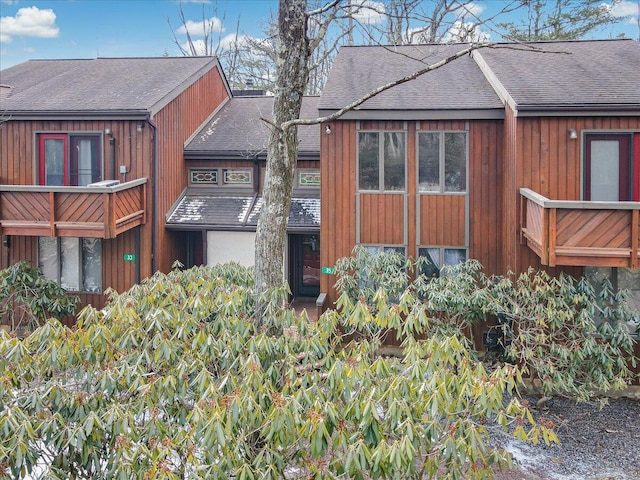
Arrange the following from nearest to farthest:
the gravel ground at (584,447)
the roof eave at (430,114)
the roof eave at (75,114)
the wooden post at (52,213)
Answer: the gravel ground at (584,447)
the roof eave at (430,114)
the wooden post at (52,213)
the roof eave at (75,114)

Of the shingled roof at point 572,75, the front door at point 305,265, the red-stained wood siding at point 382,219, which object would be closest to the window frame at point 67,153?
the front door at point 305,265

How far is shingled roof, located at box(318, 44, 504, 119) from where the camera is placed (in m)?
9.77

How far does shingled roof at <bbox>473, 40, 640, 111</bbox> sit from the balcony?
7372 millimetres

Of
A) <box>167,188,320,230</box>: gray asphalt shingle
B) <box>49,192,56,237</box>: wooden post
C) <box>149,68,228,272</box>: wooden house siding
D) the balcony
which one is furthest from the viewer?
<box>167,188,320,230</box>: gray asphalt shingle

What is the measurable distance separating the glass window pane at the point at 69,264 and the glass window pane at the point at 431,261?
7.40 m

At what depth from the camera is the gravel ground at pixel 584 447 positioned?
659 cm

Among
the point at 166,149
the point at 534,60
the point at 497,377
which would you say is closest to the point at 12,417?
the point at 497,377

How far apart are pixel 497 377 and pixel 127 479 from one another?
97.0 inches

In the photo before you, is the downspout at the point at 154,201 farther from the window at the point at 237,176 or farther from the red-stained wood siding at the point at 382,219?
the red-stained wood siding at the point at 382,219

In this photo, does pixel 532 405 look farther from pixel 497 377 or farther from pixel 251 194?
pixel 251 194

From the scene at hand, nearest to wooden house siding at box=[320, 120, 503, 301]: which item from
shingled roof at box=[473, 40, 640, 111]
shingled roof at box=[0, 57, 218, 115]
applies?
shingled roof at box=[473, 40, 640, 111]

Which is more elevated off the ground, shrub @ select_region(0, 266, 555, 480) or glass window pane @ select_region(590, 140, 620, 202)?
glass window pane @ select_region(590, 140, 620, 202)

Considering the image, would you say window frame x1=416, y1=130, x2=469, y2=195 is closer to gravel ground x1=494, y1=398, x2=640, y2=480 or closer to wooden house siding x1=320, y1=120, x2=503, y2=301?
wooden house siding x1=320, y1=120, x2=503, y2=301

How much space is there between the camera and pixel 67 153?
38.3 ft
